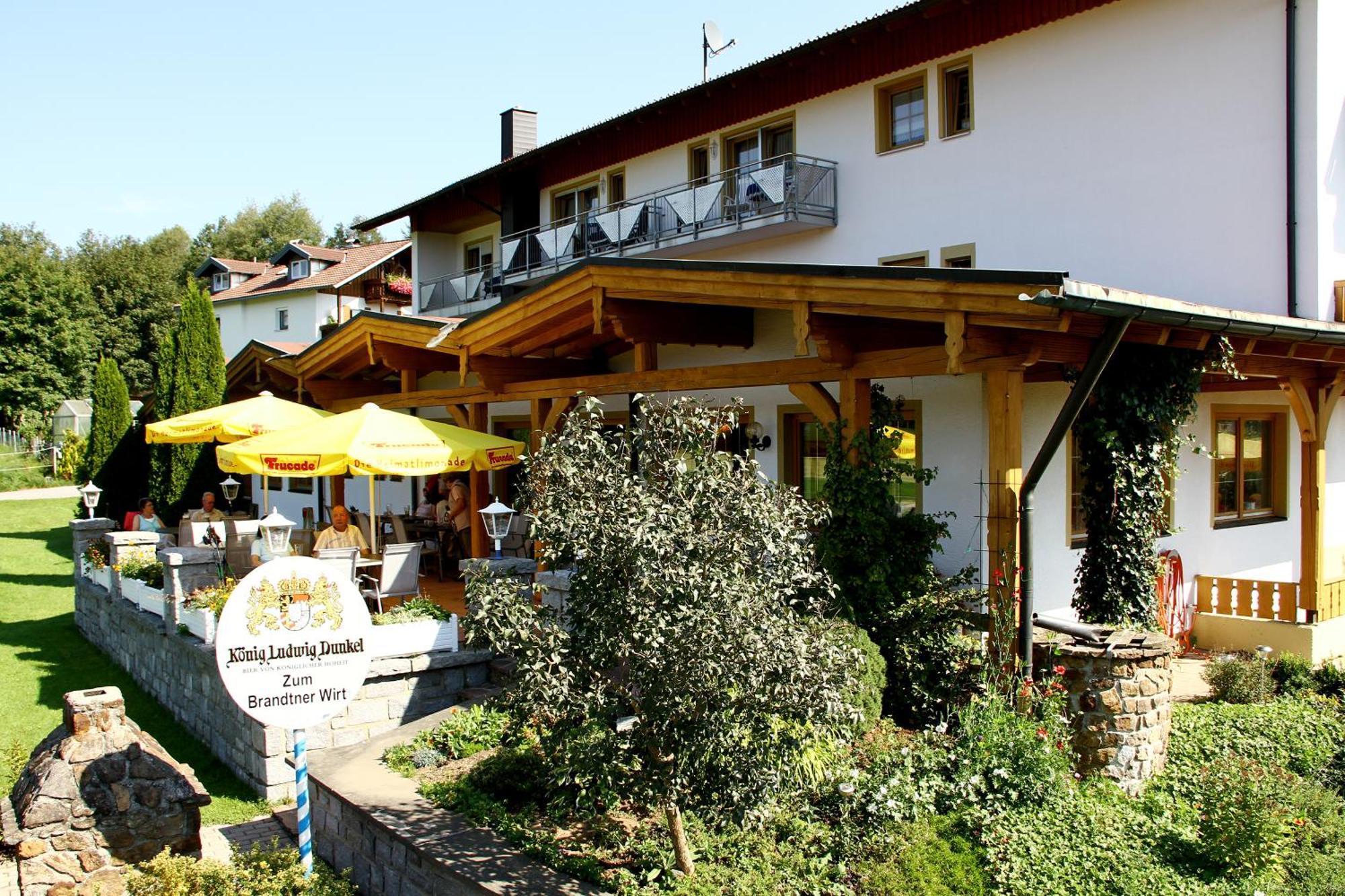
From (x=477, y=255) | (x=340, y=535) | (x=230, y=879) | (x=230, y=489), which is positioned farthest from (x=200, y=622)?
(x=477, y=255)

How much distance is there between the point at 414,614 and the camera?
9.36 metres

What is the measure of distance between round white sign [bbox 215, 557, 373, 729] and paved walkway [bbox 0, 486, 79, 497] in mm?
30885

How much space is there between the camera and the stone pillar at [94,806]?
239 inches

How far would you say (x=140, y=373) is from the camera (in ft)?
180

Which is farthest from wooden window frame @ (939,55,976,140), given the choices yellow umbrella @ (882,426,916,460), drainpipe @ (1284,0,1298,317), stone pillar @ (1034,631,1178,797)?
stone pillar @ (1034,631,1178,797)

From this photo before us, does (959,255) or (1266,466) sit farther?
(1266,466)

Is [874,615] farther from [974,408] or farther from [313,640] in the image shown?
[313,640]

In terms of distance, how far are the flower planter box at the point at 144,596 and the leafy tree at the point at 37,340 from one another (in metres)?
39.9

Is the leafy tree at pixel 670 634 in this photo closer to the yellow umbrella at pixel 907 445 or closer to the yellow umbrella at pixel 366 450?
the yellow umbrella at pixel 366 450

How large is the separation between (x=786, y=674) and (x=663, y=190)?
44.7ft

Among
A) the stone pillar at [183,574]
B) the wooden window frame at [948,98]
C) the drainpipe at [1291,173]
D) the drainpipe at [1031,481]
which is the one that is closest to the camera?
the drainpipe at [1031,481]

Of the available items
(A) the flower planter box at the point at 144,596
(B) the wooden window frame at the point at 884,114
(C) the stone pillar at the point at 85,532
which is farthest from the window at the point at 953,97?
(C) the stone pillar at the point at 85,532

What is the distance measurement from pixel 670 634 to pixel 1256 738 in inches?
234

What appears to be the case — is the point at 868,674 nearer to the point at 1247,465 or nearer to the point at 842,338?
the point at 842,338
